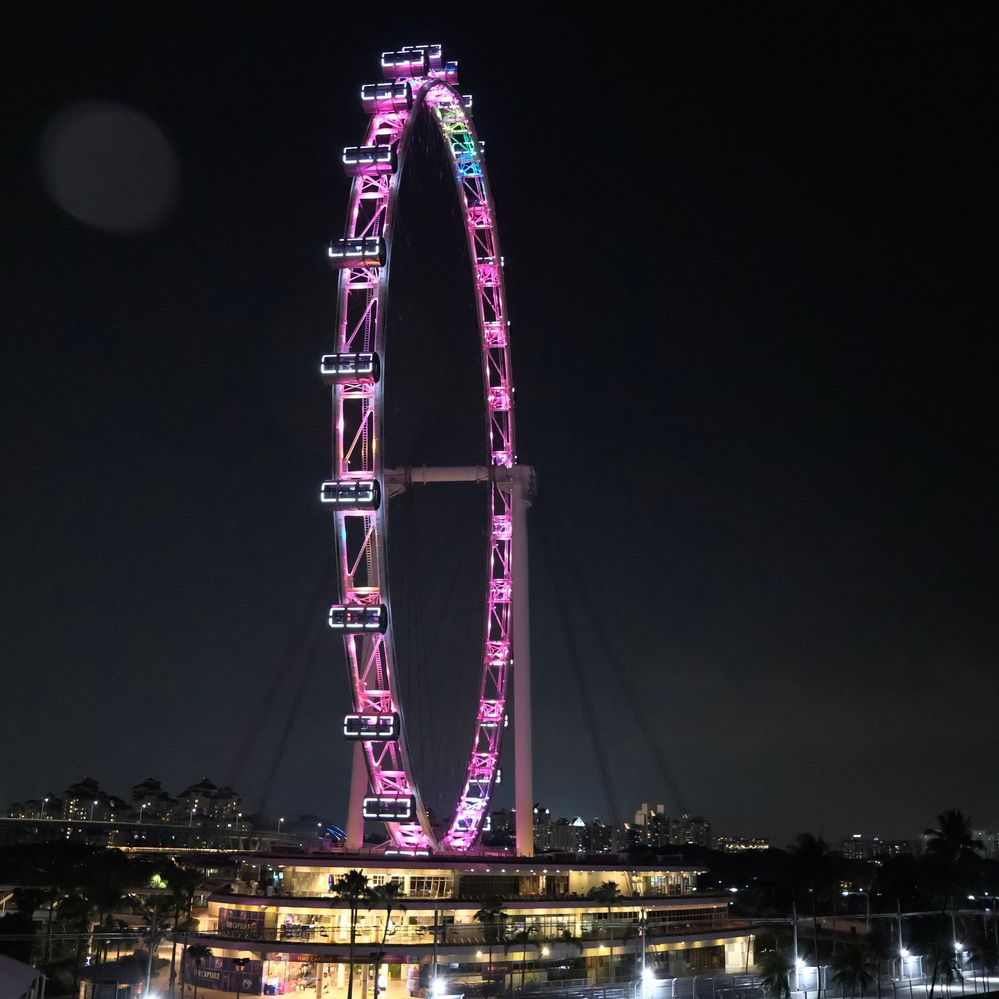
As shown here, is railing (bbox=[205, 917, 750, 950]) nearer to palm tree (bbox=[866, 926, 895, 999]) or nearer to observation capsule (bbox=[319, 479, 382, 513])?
palm tree (bbox=[866, 926, 895, 999])

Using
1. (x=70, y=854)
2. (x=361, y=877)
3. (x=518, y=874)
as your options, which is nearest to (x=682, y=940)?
(x=518, y=874)

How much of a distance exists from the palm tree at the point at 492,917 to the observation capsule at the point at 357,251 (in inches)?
1214

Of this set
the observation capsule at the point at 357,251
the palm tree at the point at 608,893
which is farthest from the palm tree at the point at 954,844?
the observation capsule at the point at 357,251

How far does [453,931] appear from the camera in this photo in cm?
5147

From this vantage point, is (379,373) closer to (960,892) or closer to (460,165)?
(460,165)

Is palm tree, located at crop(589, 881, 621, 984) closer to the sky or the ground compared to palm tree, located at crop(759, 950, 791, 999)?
closer to the sky

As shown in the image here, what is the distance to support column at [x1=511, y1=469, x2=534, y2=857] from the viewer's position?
5803 centimetres

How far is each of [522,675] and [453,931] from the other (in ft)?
45.7

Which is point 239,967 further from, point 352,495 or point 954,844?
point 954,844

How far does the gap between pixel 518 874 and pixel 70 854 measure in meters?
55.1

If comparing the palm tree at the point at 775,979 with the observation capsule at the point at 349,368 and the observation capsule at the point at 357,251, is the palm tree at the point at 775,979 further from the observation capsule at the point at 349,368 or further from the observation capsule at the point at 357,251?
the observation capsule at the point at 357,251

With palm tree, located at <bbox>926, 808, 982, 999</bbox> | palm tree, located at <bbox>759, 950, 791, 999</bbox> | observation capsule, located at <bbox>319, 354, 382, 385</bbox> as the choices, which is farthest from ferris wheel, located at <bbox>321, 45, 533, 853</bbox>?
palm tree, located at <bbox>926, 808, 982, 999</bbox>

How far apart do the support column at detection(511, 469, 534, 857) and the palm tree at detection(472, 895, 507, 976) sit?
5.53 meters

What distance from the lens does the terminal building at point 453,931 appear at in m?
47.4
